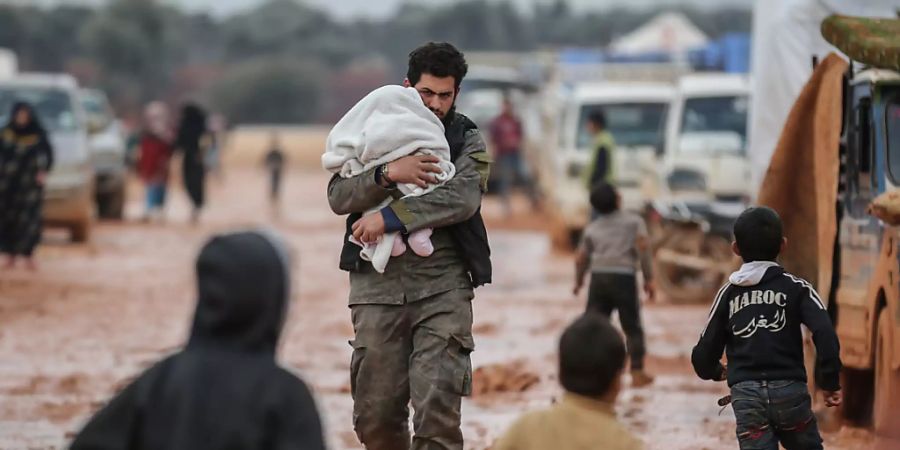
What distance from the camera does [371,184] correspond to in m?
6.57

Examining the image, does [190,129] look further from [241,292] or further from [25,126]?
[241,292]

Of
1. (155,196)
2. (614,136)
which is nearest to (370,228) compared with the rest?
→ (614,136)

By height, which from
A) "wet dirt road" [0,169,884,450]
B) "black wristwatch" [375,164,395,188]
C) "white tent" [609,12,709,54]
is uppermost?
"white tent" [609,12,709,54]

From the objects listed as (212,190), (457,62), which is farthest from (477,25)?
(457,62)

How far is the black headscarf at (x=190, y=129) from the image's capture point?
29.6 metres

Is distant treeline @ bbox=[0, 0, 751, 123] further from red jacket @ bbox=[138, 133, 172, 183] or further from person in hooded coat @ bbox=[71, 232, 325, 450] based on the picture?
person in hooded coat @ bbox=[71, 232, 325, 450]

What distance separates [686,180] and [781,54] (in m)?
7.06

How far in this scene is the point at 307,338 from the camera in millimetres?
14922

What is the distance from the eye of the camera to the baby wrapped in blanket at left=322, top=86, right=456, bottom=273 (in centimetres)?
654

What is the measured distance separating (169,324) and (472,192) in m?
9.69

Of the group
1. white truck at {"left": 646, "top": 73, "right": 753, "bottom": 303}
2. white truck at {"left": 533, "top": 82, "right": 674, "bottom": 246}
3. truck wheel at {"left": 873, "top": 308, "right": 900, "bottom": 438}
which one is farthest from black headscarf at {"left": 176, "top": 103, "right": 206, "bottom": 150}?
truck wheel at {"left": 873, "top": 308, "right": 900, "bottom": 438}

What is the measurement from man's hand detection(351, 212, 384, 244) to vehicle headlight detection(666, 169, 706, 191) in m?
13.6

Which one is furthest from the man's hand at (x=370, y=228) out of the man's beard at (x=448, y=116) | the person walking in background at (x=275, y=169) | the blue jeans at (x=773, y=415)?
the person walking in background at (x=275, y=169)

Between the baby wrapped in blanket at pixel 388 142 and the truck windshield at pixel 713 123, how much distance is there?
46.5 ft
